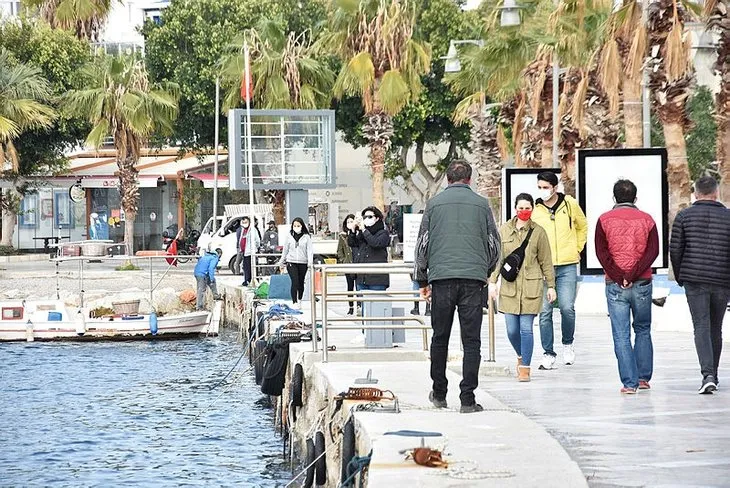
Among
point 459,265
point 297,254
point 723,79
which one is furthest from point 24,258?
point 459,265

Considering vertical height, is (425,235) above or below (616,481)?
above

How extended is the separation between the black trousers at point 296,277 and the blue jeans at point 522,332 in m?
13.3

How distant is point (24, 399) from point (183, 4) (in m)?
40.9

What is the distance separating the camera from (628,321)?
527 inches

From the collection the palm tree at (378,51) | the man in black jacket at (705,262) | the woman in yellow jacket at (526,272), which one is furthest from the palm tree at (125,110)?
the man in black jacket at (705,262)

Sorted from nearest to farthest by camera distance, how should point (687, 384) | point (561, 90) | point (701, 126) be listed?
point (687, 384) < point (561, 90) < point (701, 126)

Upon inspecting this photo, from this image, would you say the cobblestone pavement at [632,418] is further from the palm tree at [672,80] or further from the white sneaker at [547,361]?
the palm tree at [672,80]

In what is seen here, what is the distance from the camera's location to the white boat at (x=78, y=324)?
33.7 m

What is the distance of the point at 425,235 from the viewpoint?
11.9 meters

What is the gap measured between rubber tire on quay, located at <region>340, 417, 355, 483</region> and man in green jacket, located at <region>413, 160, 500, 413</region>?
1057mm

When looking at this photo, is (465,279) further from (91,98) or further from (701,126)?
(91,98)

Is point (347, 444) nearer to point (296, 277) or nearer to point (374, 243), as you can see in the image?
point (374, 243)

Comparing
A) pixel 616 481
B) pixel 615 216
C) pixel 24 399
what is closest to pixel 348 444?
pixel 616 481

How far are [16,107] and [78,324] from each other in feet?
71.5
